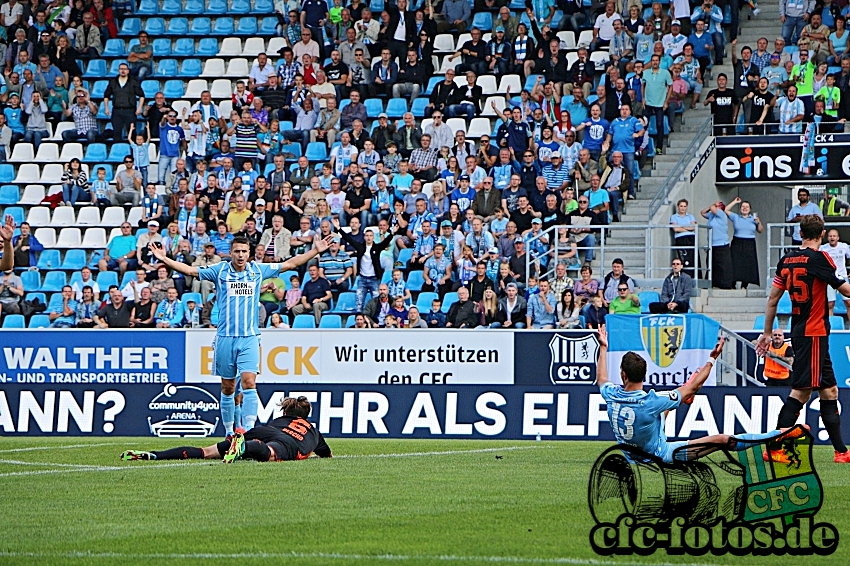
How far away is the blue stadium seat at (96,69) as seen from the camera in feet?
101

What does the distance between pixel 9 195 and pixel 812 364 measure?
20.9 metres

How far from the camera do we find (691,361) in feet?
64.2

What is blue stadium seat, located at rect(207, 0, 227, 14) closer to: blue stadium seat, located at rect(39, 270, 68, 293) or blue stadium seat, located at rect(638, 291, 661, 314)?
blue stadium seat, located at rect(39, 270, 68, 293)

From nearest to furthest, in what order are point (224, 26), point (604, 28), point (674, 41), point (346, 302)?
point (346, 302)
point (674, 41)
point (604, 28)
point (224, 26)

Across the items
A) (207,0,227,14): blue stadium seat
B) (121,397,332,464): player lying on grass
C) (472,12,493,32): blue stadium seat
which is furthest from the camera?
(207,0,227,14): blue stadium seat

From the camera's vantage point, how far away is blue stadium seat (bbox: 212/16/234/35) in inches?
1232

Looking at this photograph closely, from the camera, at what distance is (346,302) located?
78.9 ft

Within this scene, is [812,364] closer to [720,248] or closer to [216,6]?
[720,248]

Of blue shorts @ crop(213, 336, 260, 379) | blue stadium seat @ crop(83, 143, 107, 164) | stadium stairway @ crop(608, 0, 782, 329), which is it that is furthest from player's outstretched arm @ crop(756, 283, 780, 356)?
blue stadium seat @ crop(83, 143, 107, 164)

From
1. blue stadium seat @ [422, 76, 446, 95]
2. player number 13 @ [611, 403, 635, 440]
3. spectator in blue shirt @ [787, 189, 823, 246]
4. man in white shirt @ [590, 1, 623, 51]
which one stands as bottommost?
player number 13 @ [611, 403, 635, 440]

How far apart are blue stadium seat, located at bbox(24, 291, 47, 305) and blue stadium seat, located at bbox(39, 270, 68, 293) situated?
0.20 meters

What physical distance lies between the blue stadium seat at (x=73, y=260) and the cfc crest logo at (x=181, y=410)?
864 centimetres

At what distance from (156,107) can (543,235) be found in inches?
389

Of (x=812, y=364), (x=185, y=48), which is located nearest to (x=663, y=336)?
(x=812, y=364)
